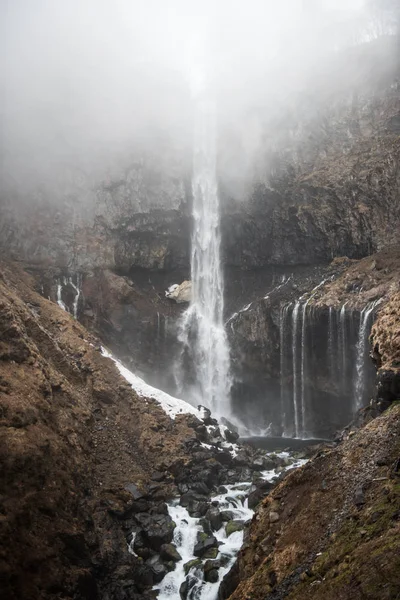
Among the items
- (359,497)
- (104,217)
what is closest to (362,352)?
(359,497)

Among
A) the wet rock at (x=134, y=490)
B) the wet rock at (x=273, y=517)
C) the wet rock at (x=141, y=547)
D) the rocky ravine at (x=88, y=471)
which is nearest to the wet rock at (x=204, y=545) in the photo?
the rocky ravine at (x=88, y=471)

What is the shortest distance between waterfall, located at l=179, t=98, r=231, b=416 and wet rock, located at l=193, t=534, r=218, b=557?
26077 mm

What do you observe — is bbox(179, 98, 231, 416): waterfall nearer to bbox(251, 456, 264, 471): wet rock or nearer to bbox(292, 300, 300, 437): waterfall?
bbox(292, 300, 300, 437): waterfall

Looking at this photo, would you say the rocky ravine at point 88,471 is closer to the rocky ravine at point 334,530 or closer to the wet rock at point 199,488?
the wet rock at point 199,488

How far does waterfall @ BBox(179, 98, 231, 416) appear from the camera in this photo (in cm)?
4819

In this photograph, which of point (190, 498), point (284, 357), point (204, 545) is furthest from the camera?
point (284, 357)

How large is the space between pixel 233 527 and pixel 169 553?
3401 millimetres

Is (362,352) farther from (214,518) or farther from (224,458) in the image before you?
(214,518)

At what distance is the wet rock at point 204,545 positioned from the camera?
19700 mm

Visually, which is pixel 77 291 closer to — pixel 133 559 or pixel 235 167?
pixel 235 167

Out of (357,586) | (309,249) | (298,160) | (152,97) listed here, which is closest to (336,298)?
(309,249)

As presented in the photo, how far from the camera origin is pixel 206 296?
54.1m

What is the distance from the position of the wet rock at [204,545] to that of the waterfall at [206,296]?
2608cm

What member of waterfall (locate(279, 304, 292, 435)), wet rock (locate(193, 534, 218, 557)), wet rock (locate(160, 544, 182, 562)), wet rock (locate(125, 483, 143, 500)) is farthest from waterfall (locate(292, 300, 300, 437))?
wet rock (locate(160, 544, 182, 562))
